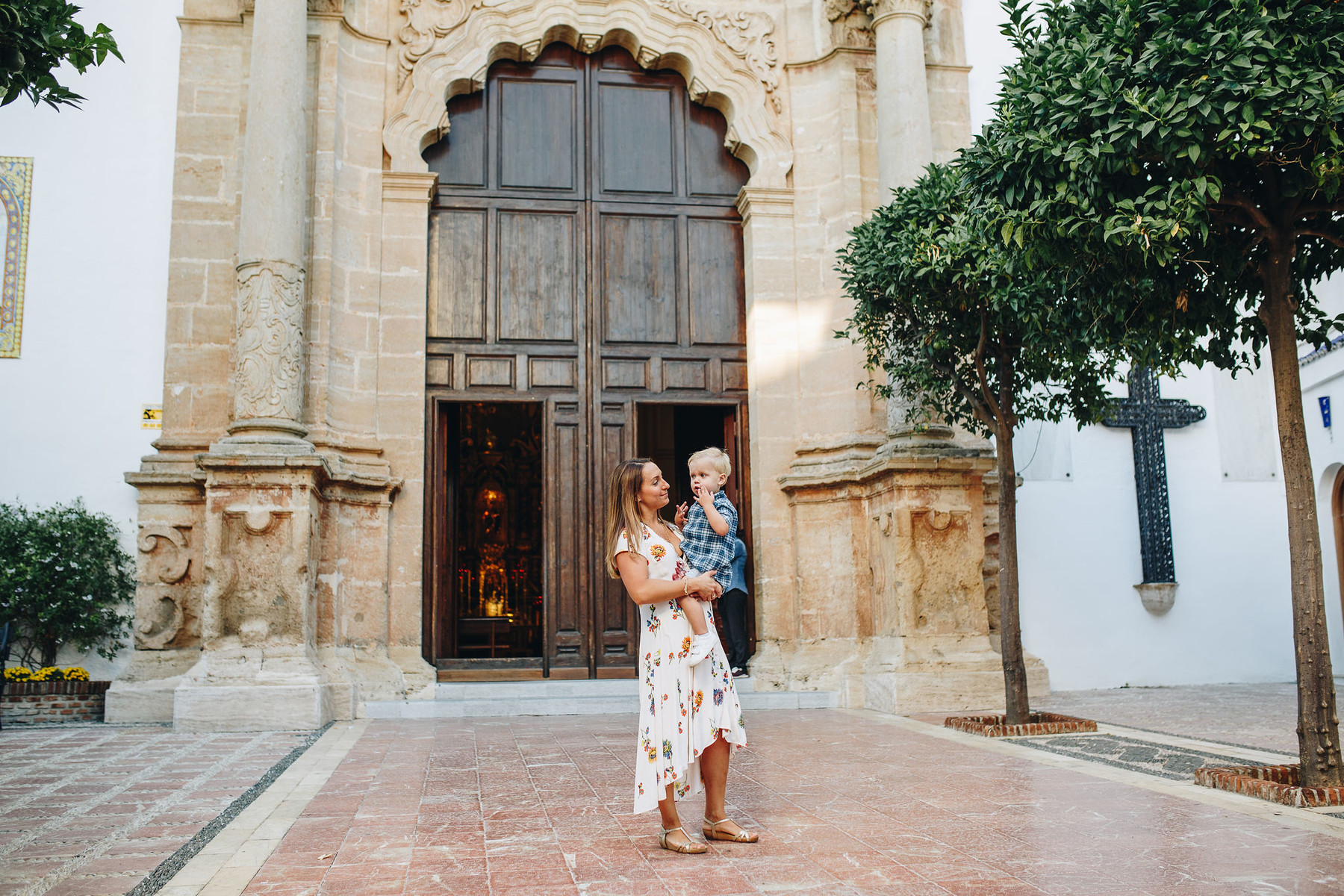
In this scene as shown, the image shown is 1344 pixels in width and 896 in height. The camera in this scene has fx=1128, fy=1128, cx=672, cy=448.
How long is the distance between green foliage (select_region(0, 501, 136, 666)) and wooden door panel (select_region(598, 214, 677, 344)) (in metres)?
4.55

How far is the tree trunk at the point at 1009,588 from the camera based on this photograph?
23.7 feet

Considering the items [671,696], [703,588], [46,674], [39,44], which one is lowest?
[46,674]

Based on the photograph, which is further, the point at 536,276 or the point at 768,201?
the point at 768,201

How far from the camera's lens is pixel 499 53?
10.5 m

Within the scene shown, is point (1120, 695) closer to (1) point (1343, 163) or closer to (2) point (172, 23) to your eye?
(1) point (1343, 163)

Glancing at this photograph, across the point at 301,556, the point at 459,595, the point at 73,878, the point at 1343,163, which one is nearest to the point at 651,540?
the point at 73,878

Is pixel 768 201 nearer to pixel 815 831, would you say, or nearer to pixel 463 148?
pixel 463 148

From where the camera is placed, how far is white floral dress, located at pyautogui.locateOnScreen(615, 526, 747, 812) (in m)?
3.83

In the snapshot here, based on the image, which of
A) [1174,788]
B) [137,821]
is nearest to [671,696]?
[137,821]

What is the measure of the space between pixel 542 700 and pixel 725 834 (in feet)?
15.7

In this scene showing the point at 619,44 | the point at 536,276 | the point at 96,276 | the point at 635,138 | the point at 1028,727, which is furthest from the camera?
the point at 619,44

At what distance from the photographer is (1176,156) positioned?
471cm

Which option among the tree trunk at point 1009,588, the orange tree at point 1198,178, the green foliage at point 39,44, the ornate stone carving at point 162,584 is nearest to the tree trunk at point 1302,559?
the orange tree at point 1198,178

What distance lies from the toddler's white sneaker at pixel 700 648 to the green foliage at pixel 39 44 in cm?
289
